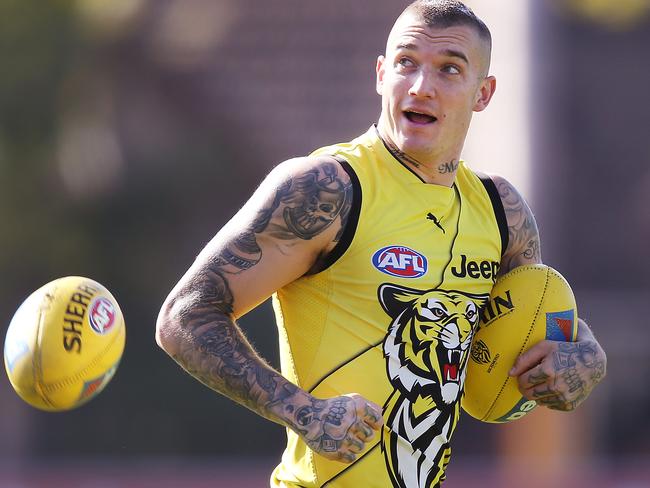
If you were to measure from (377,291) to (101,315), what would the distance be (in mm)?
1210

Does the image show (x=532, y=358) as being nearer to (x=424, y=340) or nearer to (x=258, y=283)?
(x=424, y=340)

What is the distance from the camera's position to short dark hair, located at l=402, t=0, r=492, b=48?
15.2 feet

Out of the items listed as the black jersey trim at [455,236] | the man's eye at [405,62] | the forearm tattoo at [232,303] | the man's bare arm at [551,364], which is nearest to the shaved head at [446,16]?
the man's eye at [405,62]

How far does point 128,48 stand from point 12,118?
190 centimetres

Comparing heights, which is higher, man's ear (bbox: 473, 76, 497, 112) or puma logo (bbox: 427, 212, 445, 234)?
man's ear (bbox: 473, 76, 497, 112)

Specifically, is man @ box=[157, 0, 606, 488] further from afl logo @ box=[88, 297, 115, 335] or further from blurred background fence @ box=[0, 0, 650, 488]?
blurred background fence @ box=[0, 0, 650, 488]

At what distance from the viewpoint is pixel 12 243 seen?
16.8 m

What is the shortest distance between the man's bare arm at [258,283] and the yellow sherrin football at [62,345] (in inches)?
26.3

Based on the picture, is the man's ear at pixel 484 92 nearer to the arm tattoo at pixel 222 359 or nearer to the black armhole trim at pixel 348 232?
the black armhole trim at pixel 348 232

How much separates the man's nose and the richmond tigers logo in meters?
0.71

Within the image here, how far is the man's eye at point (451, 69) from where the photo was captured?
15.1ft

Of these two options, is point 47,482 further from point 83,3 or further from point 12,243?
point 83,3

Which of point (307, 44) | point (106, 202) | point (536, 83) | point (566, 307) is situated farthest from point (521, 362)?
point (307, 44)

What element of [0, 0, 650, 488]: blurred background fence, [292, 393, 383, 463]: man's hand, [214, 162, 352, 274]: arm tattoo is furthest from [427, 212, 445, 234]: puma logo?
[0, 0, 650, 488]: blurred background fence
